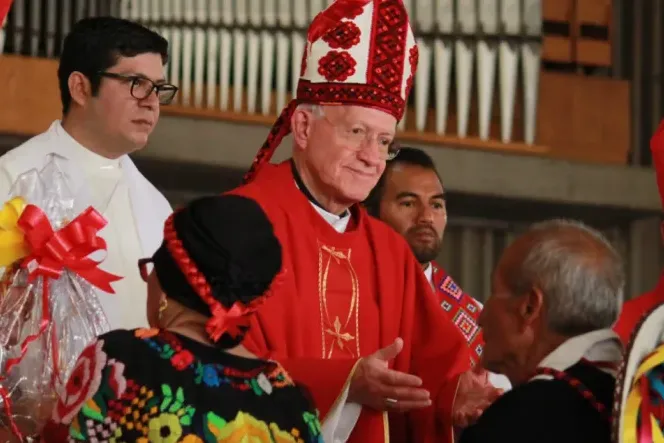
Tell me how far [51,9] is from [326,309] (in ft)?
8.90

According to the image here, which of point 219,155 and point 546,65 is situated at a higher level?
point 546,65

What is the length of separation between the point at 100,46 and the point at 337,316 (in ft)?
3.56

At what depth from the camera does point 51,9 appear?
5863 millimetres

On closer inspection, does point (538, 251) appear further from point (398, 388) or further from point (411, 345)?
point (411, 345)

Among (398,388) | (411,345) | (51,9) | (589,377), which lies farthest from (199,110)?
(589,377)

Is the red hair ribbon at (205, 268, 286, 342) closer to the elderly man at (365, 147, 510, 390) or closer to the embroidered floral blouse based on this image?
the embroidered floral blouse

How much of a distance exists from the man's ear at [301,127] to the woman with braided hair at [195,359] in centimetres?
104

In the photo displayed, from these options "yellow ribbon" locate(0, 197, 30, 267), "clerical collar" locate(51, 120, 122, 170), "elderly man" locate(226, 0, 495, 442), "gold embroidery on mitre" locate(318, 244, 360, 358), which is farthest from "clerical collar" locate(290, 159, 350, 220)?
"yellow ribbon" locate(0, 197, 30, 267)

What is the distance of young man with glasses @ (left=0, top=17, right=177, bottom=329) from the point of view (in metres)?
4.05

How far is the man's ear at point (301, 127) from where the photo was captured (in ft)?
12.3

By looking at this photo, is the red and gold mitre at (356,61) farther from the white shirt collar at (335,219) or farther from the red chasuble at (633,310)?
the red chasuble at (633,310)

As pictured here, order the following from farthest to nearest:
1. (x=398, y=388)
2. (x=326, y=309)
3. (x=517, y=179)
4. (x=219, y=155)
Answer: (x=517, y=179) < (x=219, y=155) < (x=326, y=309) < (x=398, y=388)

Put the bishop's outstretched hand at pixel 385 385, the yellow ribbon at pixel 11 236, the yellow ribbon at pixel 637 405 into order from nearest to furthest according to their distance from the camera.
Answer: the yellow ribbon at pixel 637 405, the yellow ribbon at pixel 11 236, the bishop's outstretched hand at pixel 385 385

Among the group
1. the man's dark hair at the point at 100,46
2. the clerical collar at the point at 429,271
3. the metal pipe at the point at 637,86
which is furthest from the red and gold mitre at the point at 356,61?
the metal pipe at the point at 637,86
